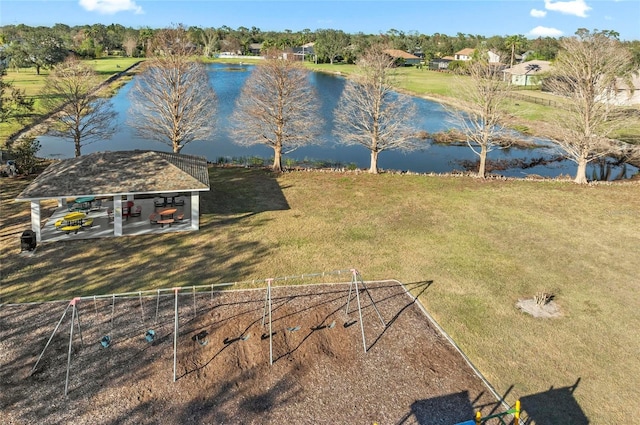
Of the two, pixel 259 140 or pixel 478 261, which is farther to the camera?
pixel 259 140

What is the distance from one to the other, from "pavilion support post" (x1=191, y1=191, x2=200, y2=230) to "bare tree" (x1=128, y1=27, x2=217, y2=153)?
12.4 meters

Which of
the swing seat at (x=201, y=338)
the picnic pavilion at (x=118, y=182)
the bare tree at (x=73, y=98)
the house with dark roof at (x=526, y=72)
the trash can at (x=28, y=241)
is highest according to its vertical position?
the house with dark roof at (x=526, y=72)

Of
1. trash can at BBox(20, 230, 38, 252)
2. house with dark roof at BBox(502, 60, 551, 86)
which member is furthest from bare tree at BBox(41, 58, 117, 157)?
house with dark roof at BBox(502, 60, 551, 86)

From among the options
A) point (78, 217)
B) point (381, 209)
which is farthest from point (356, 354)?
point (78, 217)

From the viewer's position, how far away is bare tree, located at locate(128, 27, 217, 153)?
32.1 metres

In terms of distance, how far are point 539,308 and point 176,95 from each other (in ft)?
92.9

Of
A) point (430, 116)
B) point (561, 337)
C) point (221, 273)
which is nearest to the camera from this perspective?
point (561, 337)

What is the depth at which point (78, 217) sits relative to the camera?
21047 millimetres

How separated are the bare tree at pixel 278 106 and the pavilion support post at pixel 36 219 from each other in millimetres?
16824

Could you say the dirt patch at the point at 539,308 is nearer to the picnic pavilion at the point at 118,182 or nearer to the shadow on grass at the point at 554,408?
the shadow on grass at the point at 554,408

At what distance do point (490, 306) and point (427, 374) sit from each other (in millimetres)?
5199

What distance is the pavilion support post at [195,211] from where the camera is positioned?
71.2 ft

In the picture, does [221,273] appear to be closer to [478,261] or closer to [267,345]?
[267,345]

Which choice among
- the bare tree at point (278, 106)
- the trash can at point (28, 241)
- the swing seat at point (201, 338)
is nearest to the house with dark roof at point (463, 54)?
the bare tree at point (278, 106)
